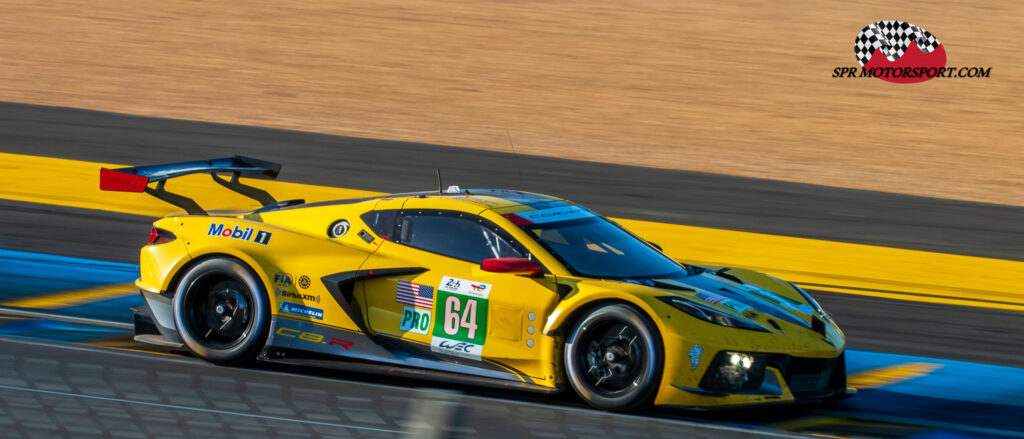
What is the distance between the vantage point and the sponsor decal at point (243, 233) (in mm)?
7512

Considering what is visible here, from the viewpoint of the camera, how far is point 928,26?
24375 mm

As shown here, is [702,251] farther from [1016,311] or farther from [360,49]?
[360,49]

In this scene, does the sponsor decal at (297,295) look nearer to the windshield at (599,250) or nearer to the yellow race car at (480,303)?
the yellow race car at (480,303)

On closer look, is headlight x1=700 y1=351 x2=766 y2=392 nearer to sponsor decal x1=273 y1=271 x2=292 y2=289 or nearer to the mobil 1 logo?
the mobil 1 logo

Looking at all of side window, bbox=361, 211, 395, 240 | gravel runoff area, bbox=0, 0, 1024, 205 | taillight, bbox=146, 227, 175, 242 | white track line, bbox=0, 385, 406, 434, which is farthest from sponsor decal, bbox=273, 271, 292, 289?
gravel runoff area, bbox=0, 0, 1024, 205

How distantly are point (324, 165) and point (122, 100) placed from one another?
17.6ft

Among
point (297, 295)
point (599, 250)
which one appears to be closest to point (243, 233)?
point (297, 295)

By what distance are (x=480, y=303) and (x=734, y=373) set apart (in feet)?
4.78

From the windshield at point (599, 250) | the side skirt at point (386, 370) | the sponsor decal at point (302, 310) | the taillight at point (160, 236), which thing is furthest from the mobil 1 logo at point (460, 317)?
the taillight at point (160, 236)

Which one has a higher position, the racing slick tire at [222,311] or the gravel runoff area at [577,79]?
the gravel runoff area at [577,79]

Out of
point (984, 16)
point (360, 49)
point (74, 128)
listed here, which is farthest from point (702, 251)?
point (984, 16)

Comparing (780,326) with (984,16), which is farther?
(984,16)

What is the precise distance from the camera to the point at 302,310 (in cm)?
729

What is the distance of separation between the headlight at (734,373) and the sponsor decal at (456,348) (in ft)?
4.25
